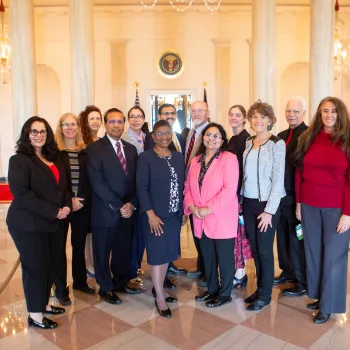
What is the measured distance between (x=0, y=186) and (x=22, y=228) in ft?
21.1

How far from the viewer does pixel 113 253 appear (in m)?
3.84

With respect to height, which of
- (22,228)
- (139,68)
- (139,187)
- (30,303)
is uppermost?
(139,68)

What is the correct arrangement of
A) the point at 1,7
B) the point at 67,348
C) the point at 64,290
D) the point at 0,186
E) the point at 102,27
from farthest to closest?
the point at 102,27 < the point at 1,7 < the point at 0,186 < the point at 64,290 < the point at 67,348

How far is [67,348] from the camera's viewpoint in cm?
285

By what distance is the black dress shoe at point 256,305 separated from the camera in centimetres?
346

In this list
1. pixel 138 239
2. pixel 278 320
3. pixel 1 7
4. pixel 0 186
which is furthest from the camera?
pixel 1 7

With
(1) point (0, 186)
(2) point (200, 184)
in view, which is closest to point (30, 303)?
(2) point (200, 184)

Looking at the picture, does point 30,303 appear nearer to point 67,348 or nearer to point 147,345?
point 67,348

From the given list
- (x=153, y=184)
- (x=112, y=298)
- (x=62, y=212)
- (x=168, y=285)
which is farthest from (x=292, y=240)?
(x=62, y=212)

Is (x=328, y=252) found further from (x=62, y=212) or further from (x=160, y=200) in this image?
(x=62, y=212)

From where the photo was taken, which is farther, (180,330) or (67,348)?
(180,330)

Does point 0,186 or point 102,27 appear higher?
point 102,27

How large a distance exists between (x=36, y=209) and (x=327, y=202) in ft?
7.70

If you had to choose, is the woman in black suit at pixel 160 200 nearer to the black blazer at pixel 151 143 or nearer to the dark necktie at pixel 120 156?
the dark necktie at pixel 120 156
